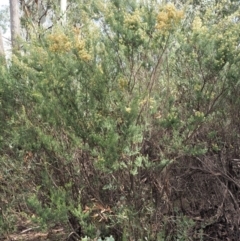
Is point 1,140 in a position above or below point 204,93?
below

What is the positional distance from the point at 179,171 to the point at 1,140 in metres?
1.49

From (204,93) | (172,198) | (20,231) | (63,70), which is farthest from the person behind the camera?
(20,231)

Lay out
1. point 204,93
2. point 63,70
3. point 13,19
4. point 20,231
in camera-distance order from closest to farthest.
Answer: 1. point 63,70
2. point 204,93
3. point 20,231
4. point 13,19

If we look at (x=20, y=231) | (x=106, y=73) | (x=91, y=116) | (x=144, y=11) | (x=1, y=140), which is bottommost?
(x=20, y=231)

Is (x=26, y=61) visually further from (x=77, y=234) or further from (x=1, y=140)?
(x=77, y=234)

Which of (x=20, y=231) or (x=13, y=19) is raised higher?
(x=13, y=19)

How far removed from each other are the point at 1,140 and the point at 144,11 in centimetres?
156

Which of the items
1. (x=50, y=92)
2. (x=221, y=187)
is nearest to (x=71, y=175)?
(x=50, y=92)

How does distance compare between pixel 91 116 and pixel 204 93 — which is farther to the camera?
pixel 204 93

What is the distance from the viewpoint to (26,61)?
13.6 feet

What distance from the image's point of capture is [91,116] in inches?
131

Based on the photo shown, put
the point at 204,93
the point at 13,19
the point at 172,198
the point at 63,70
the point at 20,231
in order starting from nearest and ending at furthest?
the point at 63,70
the point at 204,93
the point at 172,198
the point at 20,231
the point at 13,19

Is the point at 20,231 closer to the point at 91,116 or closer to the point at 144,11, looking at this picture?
the point at 91,116

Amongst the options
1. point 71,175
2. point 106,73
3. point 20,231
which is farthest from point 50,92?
point 20,231
